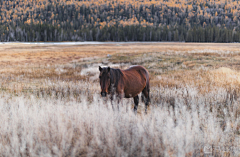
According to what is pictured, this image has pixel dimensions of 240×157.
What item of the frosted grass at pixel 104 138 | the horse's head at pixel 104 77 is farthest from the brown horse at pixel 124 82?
the frosted grass at pixel 104 138

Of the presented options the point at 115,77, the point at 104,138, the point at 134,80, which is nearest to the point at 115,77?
the point at 115,77

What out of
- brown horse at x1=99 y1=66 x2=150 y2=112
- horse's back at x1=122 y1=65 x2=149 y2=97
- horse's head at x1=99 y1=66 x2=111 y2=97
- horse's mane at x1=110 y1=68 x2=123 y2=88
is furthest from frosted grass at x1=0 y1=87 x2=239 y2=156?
horse's back at x1=122 y1=65 x2=149 y2=97

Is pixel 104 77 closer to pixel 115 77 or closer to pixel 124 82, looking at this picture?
pixel 115 77

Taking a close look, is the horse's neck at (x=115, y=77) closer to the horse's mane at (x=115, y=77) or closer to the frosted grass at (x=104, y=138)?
the horse's mane at (x=115, y=77)

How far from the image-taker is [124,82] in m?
5.62

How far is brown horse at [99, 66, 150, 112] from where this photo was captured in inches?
191

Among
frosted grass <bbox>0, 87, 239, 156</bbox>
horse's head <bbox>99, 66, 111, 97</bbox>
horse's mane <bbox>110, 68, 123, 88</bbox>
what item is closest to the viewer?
frosted grass <bbox>0, 87, 239, 156</bbox>

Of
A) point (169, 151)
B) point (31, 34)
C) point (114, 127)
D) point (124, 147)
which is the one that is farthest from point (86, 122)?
point (31, 34)

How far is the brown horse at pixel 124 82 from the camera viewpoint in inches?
191

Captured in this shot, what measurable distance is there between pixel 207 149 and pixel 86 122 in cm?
231

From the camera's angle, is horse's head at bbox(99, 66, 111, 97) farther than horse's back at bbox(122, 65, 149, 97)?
No

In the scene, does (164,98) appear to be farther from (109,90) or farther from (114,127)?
(114,127)

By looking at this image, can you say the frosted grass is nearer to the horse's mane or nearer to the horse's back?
the horse's mane

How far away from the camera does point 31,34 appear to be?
421 feet
